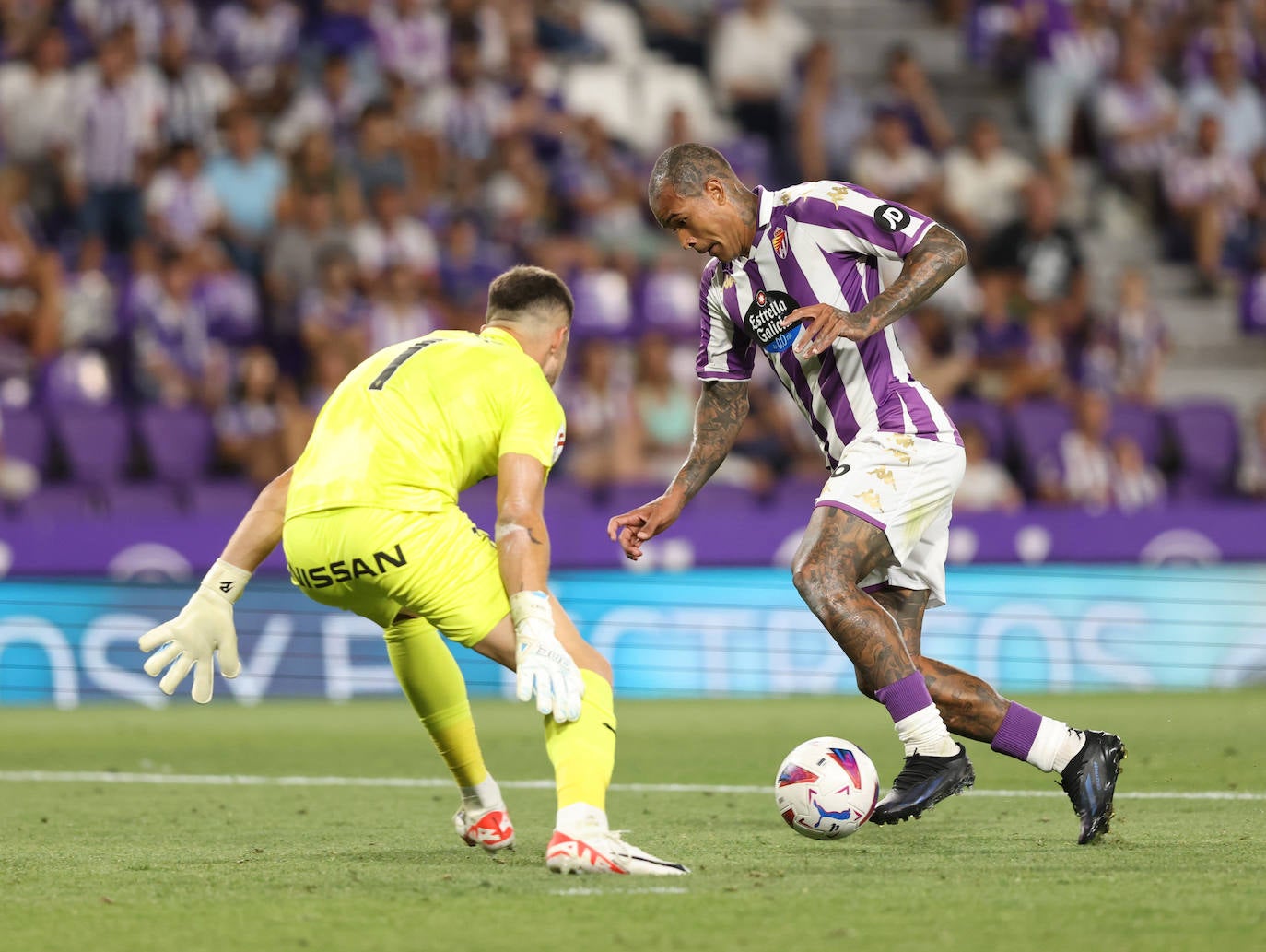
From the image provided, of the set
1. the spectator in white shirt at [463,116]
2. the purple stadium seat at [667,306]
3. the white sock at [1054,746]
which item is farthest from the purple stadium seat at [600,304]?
the white sock at [1054,746]

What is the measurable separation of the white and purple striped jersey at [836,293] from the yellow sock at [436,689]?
159 cm

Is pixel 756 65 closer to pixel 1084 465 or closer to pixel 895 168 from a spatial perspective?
pixel 895 168

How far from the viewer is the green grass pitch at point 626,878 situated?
4.25 m

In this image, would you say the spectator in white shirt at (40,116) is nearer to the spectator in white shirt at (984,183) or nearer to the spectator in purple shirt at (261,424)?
the spectator in purple shirt at (261,424)

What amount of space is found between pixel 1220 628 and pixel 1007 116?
8.29 m

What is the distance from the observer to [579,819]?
5.11 metres

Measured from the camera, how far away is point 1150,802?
7.09 metres

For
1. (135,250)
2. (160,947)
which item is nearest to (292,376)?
(135,250)

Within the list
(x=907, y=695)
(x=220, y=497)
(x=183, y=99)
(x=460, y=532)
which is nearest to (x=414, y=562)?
(x=460, y=532)

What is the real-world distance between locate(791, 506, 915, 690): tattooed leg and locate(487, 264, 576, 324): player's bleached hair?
1.14 meters

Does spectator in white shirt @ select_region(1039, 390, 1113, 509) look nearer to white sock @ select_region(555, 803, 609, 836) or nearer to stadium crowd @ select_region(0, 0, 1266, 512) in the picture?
stadium crowd @ select_region(0, 0, 1266, 512)

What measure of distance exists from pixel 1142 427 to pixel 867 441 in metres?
10.1

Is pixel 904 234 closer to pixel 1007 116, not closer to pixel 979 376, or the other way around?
pixel 979 376

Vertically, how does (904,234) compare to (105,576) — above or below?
above
